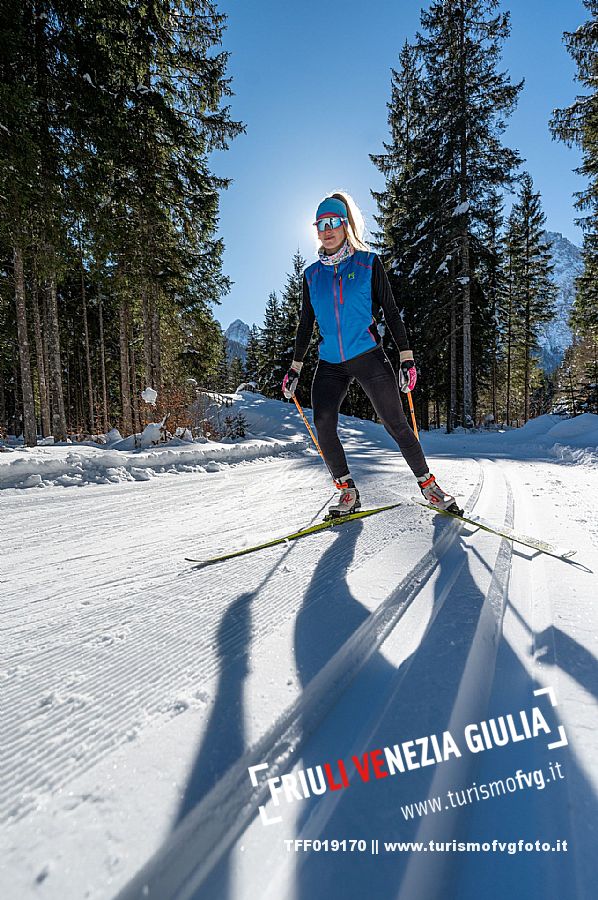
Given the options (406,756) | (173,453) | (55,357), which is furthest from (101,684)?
(55,357)

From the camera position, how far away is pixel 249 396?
77.8ft

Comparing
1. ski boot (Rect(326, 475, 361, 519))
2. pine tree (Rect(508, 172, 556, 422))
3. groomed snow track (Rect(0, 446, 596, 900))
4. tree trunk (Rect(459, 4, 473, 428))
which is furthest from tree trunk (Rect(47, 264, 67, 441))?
pine tree (Rect(508, 172, 556, 422))

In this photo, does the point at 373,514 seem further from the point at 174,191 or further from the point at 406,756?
the point at 174,191

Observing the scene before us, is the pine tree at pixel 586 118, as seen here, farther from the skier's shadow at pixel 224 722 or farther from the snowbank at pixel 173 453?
the skier's shadow at pixel 224 722

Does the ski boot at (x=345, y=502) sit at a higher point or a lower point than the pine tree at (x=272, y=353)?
lower

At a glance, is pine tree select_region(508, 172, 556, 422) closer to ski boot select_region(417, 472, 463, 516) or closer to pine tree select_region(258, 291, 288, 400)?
pine tree select_region(258, 291, 288, 400)

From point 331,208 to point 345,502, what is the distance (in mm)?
1891

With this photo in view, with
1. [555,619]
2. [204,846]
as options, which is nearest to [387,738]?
[204,846]

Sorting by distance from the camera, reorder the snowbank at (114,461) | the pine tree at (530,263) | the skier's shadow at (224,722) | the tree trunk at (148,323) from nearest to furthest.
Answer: the skier's shadow at (224,722) → the snowbank at (114,461) → the tree trunk at (148,323) → the pine tree at (530,263)

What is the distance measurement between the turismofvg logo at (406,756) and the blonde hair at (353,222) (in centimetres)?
264

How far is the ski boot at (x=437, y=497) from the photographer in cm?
264

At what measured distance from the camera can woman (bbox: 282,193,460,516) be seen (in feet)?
8.80

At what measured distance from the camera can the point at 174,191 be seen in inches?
448

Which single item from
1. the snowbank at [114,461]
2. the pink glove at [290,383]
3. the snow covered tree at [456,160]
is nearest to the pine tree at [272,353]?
the snow covered tree at [456,160]
